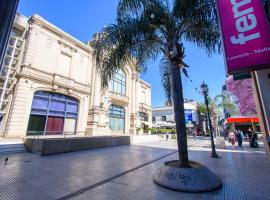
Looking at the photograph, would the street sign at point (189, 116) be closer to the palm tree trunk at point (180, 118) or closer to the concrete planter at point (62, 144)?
the concrete planter at point (62, 144)

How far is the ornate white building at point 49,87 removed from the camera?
13414 mm

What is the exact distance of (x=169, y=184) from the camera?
417 centimetres

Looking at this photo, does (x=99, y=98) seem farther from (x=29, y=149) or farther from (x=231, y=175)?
(x=231, y=175)

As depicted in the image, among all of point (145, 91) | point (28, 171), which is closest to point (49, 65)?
point (28, 171)

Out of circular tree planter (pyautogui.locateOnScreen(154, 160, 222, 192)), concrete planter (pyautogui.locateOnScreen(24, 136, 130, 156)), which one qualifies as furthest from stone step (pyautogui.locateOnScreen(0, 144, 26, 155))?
circular tree planter (pyautogui.locateOnScreen(154, 160, 222, 192))

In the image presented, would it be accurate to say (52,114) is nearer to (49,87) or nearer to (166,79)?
(49,87)

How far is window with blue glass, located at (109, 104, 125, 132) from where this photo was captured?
77.0 ft

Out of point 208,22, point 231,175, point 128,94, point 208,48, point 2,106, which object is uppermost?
point 128,94

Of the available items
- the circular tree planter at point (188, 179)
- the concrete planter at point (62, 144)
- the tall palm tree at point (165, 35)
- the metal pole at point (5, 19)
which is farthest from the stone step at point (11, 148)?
the metal pole at point (5, 19)

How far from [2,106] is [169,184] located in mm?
15674

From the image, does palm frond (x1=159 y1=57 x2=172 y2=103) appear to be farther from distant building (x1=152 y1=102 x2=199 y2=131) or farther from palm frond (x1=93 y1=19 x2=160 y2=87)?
distant building (x1=152 y1=102 x2=199 y2=131)

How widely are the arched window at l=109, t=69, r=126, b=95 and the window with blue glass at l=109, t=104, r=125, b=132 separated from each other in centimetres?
257

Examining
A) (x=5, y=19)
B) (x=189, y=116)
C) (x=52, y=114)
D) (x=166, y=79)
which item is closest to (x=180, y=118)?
(x=166, y=79)

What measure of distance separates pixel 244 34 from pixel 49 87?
1651cm
